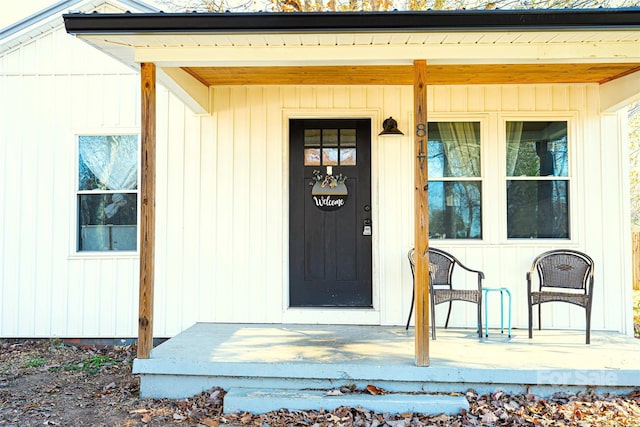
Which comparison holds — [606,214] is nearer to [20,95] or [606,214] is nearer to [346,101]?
[346,101]

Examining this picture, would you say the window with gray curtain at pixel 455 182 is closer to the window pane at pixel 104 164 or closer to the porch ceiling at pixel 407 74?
the porch ceiling at pixel 407 74

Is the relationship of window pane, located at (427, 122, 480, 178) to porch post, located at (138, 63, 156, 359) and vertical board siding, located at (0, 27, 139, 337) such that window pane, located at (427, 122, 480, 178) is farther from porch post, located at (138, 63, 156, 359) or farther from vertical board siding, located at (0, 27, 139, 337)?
vertical board siding, located at (0, 27, 139, 337)

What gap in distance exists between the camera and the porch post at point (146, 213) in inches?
138

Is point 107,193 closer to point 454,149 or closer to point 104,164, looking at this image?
point 104,164

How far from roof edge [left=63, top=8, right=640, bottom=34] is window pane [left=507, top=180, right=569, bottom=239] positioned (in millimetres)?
1990

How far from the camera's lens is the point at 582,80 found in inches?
187

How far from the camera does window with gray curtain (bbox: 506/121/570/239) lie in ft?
16.0

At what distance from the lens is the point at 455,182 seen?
4.91m

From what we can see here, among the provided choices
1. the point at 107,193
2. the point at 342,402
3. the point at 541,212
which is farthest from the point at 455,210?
the point at 107,193

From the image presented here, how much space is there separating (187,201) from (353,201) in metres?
1.70

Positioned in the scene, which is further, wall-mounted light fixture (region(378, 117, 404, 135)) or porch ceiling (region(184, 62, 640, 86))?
wall-mounted light fixture (region(378, 117, 404, 135))

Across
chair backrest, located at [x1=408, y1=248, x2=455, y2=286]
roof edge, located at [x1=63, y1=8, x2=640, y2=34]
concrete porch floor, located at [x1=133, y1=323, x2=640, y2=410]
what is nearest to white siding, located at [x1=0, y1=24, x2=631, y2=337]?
chair backrest, located at [x1=408, y1=248, x2=455, y2=286]

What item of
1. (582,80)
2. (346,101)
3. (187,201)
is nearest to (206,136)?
(187,201)

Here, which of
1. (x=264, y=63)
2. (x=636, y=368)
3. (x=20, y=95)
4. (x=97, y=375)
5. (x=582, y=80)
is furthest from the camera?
(x=20, y=95)
